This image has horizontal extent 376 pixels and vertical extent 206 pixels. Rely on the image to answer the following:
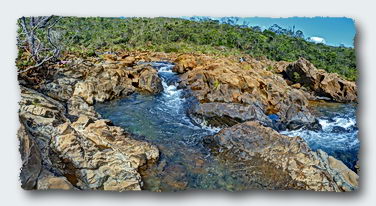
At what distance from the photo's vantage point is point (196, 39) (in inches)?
185

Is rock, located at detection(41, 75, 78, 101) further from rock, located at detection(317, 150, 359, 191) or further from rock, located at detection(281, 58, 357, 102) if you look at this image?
rock, located at detection(317, 150, 359, 191)

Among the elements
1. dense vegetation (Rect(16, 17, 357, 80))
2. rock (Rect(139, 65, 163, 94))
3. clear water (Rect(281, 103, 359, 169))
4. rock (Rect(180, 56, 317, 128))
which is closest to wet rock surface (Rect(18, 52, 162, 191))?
dense vegetation (Rect(16, 17, 357, 80))

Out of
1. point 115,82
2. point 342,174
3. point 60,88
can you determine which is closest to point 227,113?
point 342,174

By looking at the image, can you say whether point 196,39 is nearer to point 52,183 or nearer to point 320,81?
point 320,81

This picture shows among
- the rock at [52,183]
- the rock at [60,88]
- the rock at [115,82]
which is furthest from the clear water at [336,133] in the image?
the rock at [60,88]

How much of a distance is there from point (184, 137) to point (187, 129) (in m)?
0.15

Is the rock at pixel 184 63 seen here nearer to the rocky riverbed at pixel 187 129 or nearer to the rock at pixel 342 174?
the rocky riverbed at pixel 187 129

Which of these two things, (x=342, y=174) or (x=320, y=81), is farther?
(x=320, y=81)

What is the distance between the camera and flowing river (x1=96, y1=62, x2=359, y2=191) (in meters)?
4.20

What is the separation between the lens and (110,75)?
549 cm

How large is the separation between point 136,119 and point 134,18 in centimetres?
133

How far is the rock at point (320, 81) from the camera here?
4.29 meters

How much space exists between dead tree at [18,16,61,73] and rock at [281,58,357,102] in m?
2.85

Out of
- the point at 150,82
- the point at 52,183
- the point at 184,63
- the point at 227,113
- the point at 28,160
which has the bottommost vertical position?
the point at 52,183
